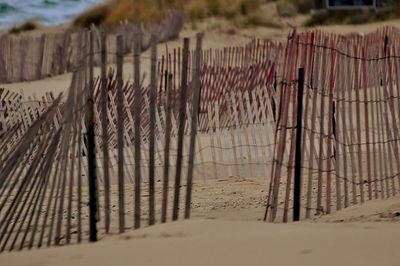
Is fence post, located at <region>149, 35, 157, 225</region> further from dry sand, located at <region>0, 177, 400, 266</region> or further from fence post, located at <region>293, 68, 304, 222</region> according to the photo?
fence post, located at <region>293, 68, 304, 222</region>

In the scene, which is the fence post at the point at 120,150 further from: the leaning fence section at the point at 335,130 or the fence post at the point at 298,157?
the fence post at the point at 298,157

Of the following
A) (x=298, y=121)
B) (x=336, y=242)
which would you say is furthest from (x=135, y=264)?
(x=298, y=121)

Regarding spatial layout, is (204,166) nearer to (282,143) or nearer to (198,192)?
(198,192)

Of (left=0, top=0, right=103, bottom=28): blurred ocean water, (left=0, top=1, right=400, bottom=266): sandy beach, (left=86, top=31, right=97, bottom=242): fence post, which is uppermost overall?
(left=0, top=0, right=103, bottom=28): blurred ocean water

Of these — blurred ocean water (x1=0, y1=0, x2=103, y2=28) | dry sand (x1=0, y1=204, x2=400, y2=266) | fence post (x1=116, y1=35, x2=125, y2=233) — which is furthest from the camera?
blurred ocean water (x1=0, y1=0, x2=103, y2=28)

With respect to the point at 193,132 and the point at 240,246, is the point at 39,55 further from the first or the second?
the point at 240,246

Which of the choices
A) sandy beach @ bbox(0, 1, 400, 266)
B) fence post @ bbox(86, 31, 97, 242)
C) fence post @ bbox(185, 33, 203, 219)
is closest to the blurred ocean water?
fence post @ bbox(185, 33, 203, 219)

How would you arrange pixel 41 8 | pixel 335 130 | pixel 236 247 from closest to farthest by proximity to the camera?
1. pixel 236 247
2. pixel 335 130
3. pixel 41 8

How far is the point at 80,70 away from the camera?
588 centimetres

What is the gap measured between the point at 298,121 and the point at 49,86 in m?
13.5

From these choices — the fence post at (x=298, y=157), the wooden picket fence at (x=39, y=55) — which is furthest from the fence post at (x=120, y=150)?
the wooden picket fence at (x=39, y=55)

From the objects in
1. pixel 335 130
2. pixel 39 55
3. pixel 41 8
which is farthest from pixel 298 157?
pixel 41 8

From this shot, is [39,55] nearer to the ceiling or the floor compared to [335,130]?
nearer to the ceiling

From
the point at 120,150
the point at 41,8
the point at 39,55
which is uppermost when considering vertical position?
the point at 41,8
